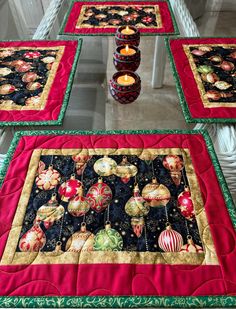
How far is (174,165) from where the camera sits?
0.62m

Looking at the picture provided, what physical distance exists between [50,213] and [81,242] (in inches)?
3.5

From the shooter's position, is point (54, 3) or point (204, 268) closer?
point (204, 268)

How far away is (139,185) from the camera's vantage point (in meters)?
0.59

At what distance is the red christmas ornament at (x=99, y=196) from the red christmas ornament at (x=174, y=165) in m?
0.14

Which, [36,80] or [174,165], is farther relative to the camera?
[36,80]

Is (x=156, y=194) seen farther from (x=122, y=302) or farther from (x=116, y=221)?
(x=122, y=302)

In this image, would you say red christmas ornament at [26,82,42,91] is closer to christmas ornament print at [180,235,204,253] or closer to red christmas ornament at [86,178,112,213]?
red christmas ornament at [86,178,112,213]

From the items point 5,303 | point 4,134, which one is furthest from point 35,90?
point 5,303

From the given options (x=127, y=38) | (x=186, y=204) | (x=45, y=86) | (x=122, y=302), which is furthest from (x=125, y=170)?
(x=127, y=38)

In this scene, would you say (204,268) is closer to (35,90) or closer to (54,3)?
(35,90)

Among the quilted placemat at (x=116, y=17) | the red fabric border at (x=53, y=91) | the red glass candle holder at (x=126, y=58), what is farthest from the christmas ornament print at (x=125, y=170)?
the quilted placemat at (x=116, y=17)

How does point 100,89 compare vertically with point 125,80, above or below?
below

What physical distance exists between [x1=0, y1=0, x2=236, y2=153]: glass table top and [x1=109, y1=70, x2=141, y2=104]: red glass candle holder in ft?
0.15

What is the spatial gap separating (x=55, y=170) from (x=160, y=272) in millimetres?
301
